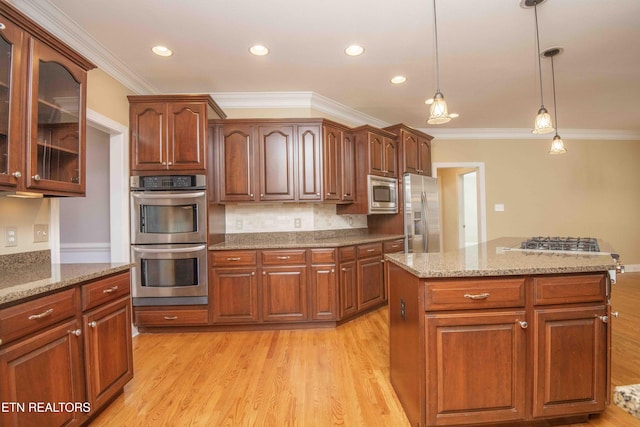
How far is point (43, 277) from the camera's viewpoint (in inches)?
62.1

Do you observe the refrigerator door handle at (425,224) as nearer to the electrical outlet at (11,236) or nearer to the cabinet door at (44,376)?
the cabinet door at (44,376)

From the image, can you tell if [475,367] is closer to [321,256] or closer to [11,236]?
[321,256]

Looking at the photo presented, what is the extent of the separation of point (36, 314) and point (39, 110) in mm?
1040

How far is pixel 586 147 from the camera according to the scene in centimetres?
551

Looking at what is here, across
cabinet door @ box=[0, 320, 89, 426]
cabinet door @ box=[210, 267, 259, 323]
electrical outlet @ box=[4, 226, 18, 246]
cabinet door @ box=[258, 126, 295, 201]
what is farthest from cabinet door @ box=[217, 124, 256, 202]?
cabinet door @ box=[0, 320, 89, 426]

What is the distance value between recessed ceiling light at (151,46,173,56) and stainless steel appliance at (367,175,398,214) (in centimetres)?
237

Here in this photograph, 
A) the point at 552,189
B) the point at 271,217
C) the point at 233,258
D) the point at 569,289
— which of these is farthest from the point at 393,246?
the point at 552,189

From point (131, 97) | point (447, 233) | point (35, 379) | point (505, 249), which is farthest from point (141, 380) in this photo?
point (447, 233)

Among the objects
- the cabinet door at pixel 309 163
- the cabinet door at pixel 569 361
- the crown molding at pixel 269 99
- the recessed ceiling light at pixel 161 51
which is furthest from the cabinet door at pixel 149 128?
the cabinet door at pixel 569 361

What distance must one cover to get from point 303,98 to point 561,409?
3.45 m

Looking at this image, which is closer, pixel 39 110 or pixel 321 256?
pixel 39 110

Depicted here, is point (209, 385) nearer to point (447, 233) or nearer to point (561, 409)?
point (561, 409)

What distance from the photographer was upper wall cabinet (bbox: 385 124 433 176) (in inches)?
168

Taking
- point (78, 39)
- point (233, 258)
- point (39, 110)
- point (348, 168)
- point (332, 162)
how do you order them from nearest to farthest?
point (39, 110)
point (78, 39)
point (233, 258)
point (332, 162)
point (348, 168)
